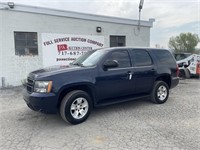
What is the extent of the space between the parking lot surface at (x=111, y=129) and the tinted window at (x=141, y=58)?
4.37 feet

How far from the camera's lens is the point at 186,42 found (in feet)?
140

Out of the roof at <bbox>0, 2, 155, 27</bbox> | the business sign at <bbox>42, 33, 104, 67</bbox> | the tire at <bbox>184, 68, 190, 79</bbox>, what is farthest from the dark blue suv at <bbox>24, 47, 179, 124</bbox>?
the tire at <bbox>184, 68, 190, 79</bbox>

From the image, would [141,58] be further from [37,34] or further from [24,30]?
[24,30]

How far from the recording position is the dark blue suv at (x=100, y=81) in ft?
14.1

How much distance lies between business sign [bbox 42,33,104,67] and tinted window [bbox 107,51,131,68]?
469 cm

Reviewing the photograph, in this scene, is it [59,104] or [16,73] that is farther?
[16,73]

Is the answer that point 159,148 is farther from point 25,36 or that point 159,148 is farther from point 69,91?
point 25,36

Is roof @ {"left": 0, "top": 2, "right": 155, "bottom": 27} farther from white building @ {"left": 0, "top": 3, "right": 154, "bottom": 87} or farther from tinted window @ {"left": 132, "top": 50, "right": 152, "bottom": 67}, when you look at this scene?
tinted window @ {"left": 132, "top": 50, "right": 152, "bottom": 67}

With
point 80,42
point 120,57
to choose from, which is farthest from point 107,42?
point 120,57

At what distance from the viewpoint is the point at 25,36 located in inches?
370

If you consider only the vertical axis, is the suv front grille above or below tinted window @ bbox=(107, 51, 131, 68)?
below

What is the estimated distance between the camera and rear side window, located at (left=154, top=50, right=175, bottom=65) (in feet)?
20.6

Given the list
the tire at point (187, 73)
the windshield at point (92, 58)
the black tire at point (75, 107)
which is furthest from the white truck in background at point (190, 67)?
the black tire at point (75, 107)

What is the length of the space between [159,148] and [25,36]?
8198 mm
